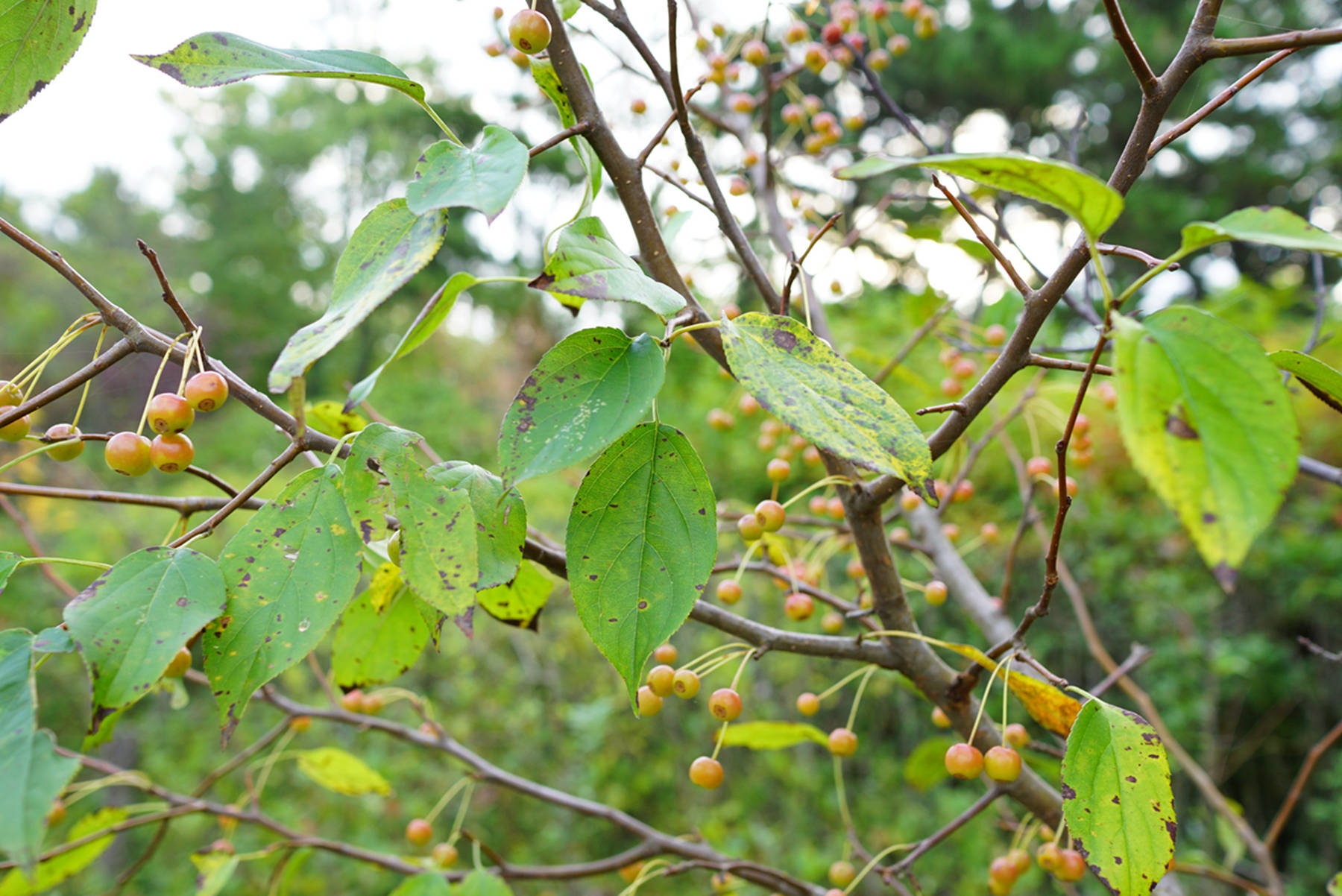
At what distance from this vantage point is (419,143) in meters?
9.60

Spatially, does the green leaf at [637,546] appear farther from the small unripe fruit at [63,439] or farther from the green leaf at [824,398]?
the small unripe fruit at [63,439]

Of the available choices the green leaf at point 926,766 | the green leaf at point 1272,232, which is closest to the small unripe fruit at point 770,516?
the green leaf at point 1272,232

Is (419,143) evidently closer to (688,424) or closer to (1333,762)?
(688,424)

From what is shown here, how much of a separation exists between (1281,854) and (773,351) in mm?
3016

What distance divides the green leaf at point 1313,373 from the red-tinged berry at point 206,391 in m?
0.57

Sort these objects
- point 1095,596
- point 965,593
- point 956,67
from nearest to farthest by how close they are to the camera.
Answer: point 965,593
point 1095,596
point 956,67

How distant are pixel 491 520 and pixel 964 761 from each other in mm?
424

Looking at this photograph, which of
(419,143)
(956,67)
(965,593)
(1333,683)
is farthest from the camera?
(419,143)

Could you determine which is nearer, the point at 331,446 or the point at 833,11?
the point at 331,446

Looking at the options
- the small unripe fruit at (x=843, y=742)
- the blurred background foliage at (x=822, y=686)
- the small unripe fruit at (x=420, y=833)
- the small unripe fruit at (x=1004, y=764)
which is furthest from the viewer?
the blurred background foliage at (x=822, y=686)

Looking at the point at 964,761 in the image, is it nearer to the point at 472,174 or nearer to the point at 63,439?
the point at 472,174

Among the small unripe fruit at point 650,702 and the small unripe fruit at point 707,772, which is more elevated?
the small unripe fruit at point 650,702

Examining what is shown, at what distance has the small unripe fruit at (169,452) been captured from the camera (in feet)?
1.50

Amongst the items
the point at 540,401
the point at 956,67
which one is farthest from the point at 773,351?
the point at 956,67
